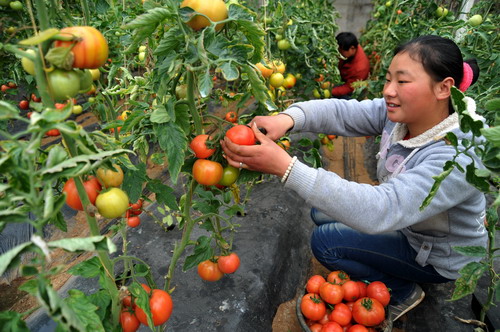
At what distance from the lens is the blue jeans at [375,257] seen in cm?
163

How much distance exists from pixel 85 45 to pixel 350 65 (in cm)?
375

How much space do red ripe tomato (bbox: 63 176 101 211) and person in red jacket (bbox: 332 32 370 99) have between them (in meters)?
3.59

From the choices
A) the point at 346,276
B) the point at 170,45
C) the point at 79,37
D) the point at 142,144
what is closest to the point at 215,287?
the point at 346,276

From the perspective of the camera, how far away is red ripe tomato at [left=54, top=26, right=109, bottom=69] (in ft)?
2.12

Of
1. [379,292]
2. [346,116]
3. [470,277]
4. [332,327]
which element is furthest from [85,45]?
[379,292]

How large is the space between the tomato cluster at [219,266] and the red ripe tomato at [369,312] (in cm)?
62

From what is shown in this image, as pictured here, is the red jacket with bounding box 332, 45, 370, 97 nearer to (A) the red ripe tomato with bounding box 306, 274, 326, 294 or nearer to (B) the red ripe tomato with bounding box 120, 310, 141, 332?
(A) the red ripe tomato with bounding box 306, 274, 326, 294

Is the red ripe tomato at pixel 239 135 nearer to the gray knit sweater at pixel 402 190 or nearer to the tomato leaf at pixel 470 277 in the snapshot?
the gray knit sweater at pixel 402 190

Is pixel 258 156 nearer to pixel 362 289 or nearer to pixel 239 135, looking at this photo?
pixel 239 135

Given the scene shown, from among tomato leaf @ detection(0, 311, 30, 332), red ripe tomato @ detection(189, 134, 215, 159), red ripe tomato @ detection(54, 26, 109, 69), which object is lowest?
tomato leaf @ detection(0, 311, 30, 332)

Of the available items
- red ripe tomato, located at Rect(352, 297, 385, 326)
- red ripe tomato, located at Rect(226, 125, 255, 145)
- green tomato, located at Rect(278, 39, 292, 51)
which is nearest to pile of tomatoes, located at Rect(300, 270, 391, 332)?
red ripe tomato, located at Rect(352, 297, 385, 326)

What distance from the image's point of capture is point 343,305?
167 centimetres

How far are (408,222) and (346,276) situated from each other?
68cm

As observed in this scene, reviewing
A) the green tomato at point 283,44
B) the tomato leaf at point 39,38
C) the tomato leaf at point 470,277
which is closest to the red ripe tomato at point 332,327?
the tomato leaf at point 470,277
